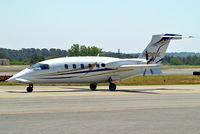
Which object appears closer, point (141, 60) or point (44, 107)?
point (44, 107)

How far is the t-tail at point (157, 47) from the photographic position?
38.4 m

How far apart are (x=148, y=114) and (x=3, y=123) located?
6.32 m

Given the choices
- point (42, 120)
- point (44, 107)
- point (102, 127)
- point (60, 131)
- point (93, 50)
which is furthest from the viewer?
point (93, 50)

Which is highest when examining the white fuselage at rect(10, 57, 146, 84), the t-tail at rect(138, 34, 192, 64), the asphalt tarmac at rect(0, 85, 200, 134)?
the t-tail at rect(138, 34, 192, 64)

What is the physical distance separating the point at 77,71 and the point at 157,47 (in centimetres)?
903

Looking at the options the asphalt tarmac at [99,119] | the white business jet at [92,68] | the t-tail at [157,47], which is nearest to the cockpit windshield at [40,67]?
the white business jet at [92,68]

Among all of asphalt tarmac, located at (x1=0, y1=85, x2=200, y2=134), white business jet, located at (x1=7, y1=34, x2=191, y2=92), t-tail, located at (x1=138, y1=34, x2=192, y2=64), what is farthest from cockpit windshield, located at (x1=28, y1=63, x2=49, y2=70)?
asphalt tarmac, located at (x1=0, y1=85, x2=200, y2=134)

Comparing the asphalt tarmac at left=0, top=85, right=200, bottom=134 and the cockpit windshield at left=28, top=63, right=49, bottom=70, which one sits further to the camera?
the cockpit windshield at left=28, top=63, right=49, bottom=70

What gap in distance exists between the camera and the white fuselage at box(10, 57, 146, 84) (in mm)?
32938

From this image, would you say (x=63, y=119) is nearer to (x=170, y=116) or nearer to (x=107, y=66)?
(x=170, y=116)

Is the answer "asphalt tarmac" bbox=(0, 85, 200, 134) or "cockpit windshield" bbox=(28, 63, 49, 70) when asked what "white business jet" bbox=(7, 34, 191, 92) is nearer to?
"cockpit windshield" bbox=(28, 63, 49, 70)

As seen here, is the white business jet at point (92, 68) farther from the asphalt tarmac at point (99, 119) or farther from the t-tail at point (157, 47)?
the asphalt tarmac at point (99, 119)

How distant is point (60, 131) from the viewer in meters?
12.6

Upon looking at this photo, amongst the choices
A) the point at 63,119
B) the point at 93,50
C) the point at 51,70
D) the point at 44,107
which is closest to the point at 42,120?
the point at 63,119
